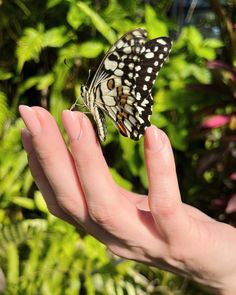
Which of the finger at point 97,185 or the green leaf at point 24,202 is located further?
the green leaf at point 24,202

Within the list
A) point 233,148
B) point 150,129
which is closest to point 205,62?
point 233,148

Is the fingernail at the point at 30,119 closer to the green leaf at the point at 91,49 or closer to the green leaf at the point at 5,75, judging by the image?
the green leaf at the point at 91,49

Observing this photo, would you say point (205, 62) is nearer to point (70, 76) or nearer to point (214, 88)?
point (214, 88)

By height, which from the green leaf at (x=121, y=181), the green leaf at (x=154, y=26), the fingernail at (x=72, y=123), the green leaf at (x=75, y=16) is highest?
the fingernail at (x=72, y=123)

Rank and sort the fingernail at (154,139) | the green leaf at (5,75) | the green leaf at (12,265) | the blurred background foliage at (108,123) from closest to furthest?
the fingernail at (154,139)
the green leaf at (12,265)
the blurred background foliage at (108,123)
the green leaf at (5,75)

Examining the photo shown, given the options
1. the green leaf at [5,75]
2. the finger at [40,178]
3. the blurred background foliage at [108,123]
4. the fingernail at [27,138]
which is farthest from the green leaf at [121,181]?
the fingernail at [27,138]
